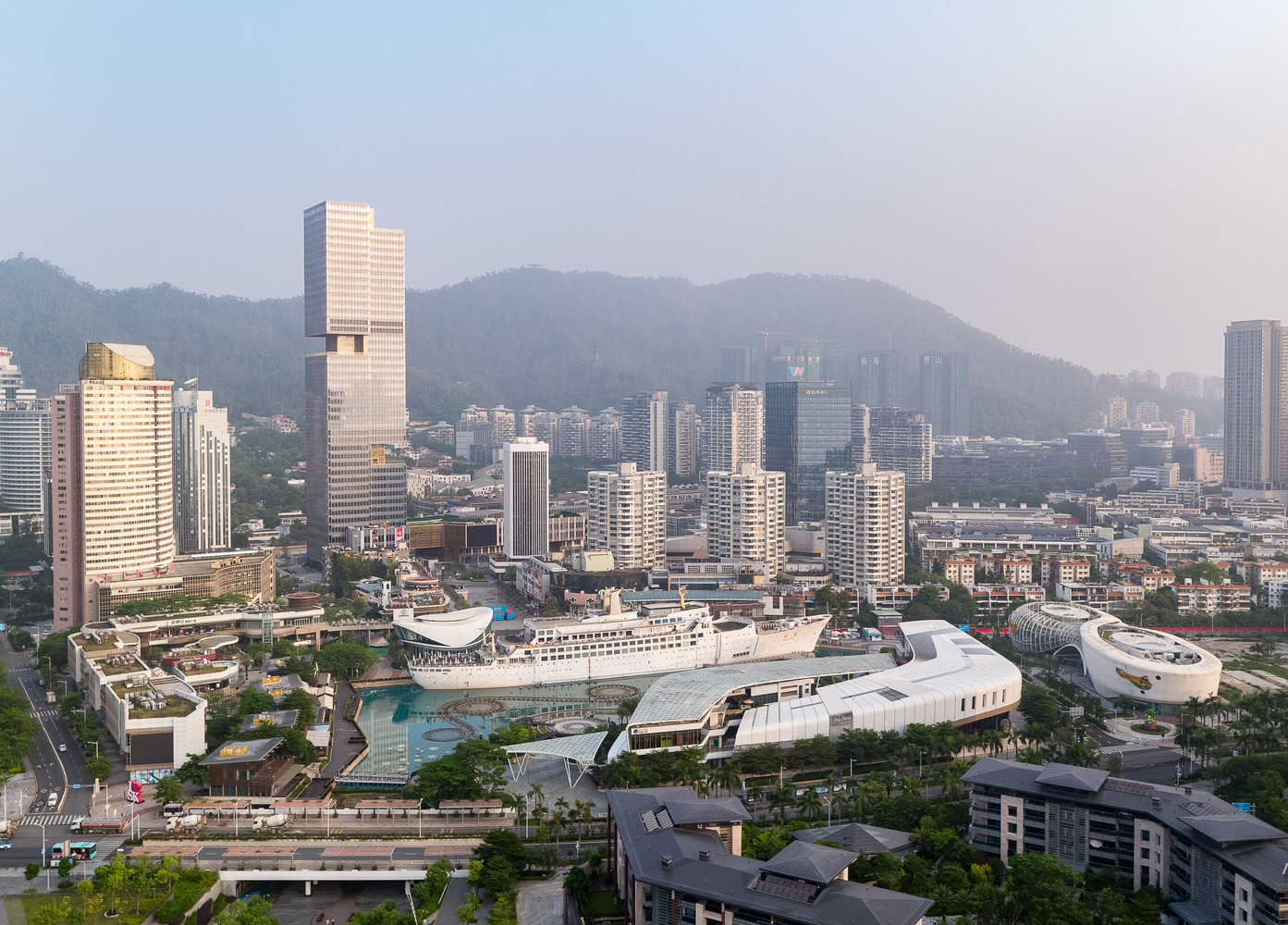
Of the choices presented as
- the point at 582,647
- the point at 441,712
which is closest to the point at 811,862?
the point at 441,712

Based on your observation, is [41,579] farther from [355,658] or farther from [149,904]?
[149,904]

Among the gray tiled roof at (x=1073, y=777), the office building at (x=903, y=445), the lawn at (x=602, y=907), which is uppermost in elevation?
the office building at (x=903, y=445)

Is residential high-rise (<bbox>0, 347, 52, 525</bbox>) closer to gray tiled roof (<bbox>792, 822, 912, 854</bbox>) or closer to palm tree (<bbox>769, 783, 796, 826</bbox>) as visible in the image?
palm tree (<bbox>769, 783, 796, 826</bbox>)

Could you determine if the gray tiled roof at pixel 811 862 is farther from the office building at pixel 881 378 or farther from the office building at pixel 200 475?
the office building at pixel 881 378

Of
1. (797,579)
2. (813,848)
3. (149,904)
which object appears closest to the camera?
(813,848)

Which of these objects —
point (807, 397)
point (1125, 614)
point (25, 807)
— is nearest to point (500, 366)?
point (807, 397)

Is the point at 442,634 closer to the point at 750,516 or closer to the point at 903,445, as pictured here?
the point at 750,516

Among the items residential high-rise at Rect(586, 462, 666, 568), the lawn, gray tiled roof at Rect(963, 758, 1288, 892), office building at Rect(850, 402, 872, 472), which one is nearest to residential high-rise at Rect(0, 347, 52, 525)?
residential high-rise at Rect(586, 462, 666, 568)

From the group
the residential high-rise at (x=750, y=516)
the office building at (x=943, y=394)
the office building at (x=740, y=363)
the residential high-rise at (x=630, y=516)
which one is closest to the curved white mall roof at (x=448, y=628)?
the residential high-rise at (x=630, y=516)
